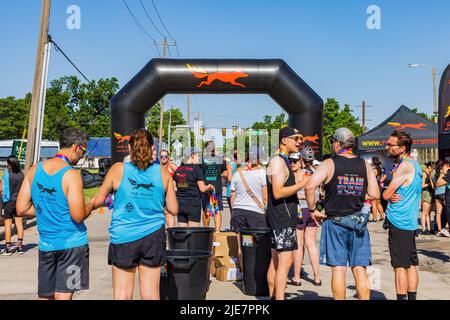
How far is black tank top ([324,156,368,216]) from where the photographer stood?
5.32m

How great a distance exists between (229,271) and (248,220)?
2.85 ft


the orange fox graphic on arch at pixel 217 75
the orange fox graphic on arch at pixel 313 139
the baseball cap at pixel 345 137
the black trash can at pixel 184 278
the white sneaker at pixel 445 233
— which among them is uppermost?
the orange fox graphic on arch at pixel 217 75

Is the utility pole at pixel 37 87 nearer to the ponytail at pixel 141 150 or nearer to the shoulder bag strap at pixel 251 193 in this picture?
the shoulder bag strap at pixel 251 193

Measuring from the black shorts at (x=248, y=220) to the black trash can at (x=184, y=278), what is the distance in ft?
6.04

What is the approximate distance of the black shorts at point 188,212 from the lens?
9516 mm

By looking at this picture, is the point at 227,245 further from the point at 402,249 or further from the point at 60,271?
the point at 60,271

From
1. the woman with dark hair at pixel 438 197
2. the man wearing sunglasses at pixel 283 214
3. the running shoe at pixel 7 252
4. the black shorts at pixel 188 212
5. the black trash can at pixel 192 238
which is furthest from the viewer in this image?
the woman with dark hair at pixel 438 197

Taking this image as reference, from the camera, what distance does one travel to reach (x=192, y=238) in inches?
283

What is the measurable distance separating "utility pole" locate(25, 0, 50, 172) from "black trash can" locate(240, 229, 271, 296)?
1066cm

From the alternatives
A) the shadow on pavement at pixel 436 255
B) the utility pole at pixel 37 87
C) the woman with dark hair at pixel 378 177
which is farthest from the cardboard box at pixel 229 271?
the utility pole at pixel 37 87

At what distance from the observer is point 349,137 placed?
5.39m

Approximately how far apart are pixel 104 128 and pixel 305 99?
267 ft

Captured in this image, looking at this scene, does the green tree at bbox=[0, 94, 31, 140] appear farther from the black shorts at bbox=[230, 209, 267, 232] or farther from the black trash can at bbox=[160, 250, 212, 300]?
the black trash can at bbox=[160, 250, 212, 300]
